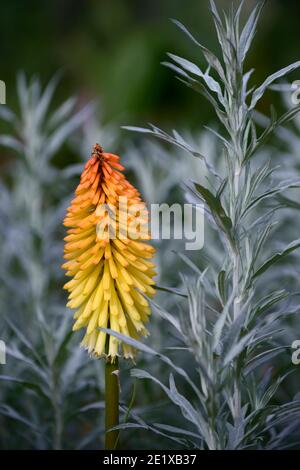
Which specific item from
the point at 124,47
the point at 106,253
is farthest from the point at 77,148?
the point at 124,47

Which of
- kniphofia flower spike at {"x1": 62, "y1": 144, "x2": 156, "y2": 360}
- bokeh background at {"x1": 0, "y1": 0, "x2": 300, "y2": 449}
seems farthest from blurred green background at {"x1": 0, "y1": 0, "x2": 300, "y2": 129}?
kniphofia flower spike at {"x1": 62, "y1": 144, "x2": 156, "y2": 360}

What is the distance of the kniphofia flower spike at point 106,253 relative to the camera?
1442 mm

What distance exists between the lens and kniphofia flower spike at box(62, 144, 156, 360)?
1.44 metres

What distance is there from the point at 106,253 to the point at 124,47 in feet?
15.0

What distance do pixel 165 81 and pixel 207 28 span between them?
85cm

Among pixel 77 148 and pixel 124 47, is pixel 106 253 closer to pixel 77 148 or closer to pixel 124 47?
pixel 77 148

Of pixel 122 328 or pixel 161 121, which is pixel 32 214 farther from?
pixel 161 121

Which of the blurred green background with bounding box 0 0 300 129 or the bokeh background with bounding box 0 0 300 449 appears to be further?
Answer: the blurred green background with bounding box 0 0 300 129

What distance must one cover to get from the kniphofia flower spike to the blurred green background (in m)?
3.31

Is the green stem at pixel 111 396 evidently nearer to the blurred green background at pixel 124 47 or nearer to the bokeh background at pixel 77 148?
the bokeh background at pixel 77 148

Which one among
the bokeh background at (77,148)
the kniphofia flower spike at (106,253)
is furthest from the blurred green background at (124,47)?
the kniphofia flower spike at (106,253)

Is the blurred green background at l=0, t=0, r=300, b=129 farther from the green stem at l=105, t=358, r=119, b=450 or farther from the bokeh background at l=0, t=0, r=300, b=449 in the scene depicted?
the green stem at l=105, t=358, r=119, b=450

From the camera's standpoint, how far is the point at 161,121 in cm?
521

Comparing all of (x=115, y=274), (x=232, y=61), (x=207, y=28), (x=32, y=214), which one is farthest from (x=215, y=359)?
(x=207, y=28)
